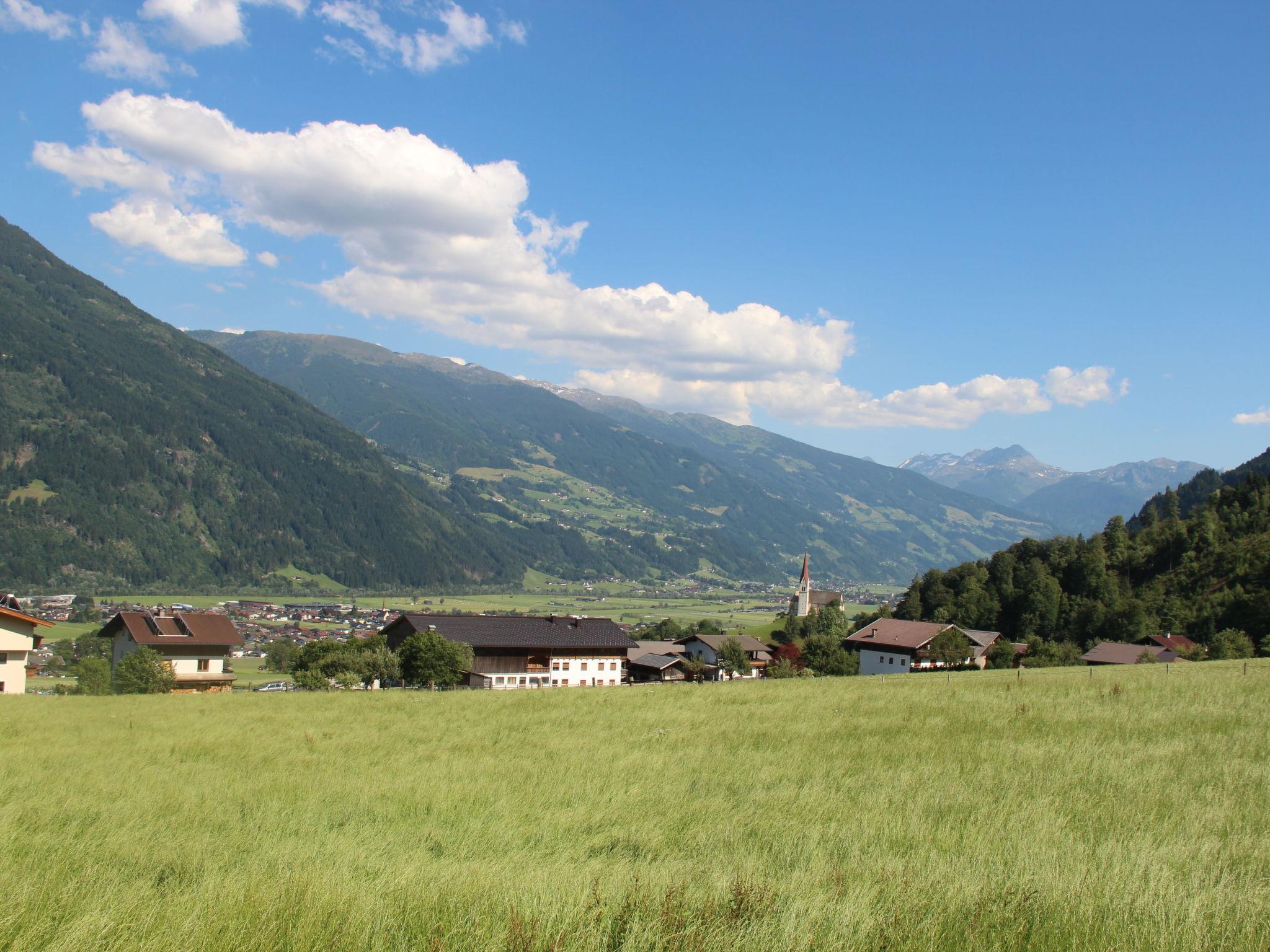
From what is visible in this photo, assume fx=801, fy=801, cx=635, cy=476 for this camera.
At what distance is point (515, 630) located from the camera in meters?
79.8

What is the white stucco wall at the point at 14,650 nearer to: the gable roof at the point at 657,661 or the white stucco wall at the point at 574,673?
the white stucco wall at the point at 574,673

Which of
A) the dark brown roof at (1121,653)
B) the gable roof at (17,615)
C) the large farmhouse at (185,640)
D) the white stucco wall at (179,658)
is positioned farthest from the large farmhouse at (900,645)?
the gable roof at (17,615)

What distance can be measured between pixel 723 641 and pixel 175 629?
6100cm

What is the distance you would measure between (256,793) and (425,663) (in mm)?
44075

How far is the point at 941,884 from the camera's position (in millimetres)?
7051

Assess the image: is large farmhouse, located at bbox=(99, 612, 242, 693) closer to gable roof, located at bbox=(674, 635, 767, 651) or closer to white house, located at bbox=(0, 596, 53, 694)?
white house, located at bbox=(0, 596, 53, 694)

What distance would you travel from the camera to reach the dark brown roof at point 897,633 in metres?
88.1

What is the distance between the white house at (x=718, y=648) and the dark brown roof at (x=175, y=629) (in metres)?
51.5

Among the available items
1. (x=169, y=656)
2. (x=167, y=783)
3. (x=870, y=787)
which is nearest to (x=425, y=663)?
(x=169, y=656)

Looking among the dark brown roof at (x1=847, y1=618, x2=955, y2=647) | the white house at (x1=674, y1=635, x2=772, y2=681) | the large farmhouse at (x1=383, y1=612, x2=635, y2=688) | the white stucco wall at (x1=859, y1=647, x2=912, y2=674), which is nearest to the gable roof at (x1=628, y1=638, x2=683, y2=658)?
the white house at (x1=674, y1=635, x2=772, y2=681)

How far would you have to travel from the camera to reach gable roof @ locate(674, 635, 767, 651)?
103875 mm

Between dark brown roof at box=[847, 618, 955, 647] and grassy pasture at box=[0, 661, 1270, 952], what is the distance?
69.6 meters

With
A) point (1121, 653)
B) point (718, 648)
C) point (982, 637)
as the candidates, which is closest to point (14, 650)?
point (718, 648)

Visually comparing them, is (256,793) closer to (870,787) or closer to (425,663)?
(870,787)
